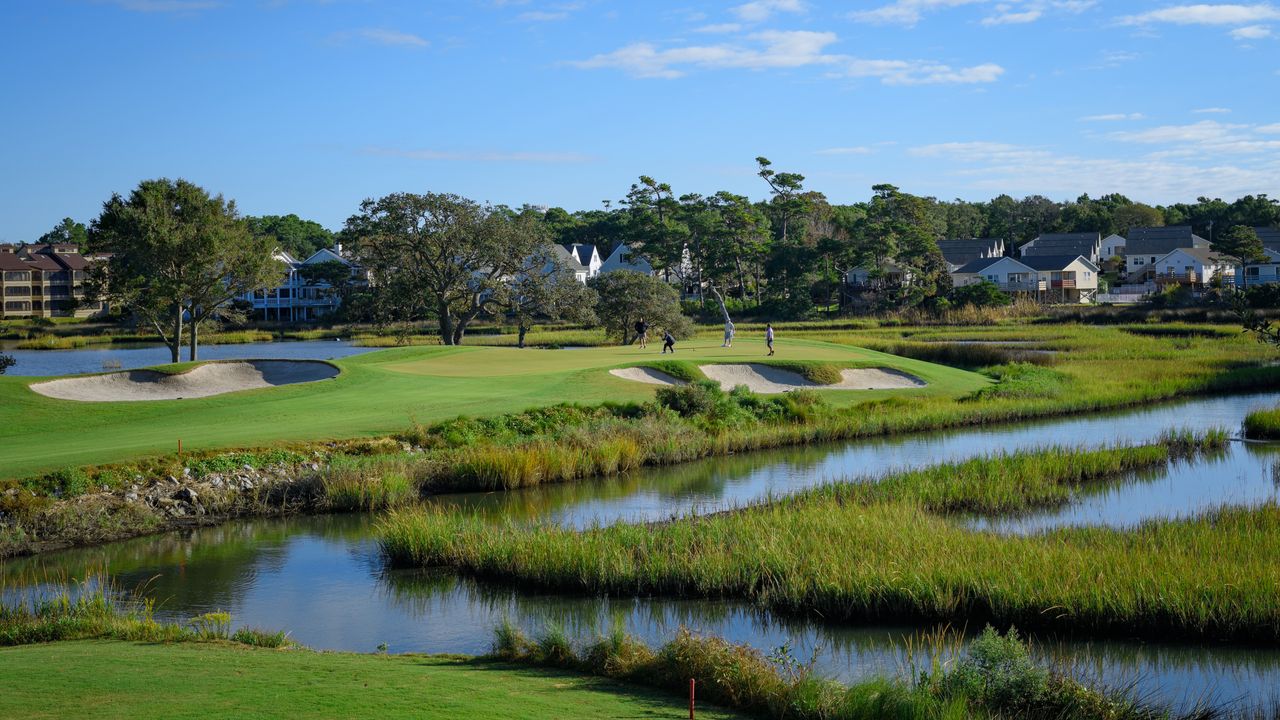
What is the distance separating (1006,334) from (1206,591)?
56.8 meters

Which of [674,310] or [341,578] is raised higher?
[674,310]

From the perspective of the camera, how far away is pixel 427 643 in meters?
14.5

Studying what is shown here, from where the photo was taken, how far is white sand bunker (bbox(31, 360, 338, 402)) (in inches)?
1241

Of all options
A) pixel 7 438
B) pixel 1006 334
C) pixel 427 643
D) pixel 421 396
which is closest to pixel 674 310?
pixel 1006 334

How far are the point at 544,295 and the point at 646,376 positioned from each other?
25.2 meters

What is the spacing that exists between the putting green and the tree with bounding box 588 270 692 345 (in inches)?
694

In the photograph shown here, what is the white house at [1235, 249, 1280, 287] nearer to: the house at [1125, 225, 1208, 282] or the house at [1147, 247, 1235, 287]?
the house at [1147, 247, 1235, 287]

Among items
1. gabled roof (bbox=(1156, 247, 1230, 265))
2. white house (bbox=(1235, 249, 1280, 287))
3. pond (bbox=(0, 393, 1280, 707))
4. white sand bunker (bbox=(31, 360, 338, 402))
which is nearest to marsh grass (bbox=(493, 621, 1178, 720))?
pond (bbox=(0, 393, 1280, 707))

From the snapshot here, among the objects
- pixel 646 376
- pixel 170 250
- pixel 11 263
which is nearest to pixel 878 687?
pixel 646 376

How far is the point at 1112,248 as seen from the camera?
14238 centimetres

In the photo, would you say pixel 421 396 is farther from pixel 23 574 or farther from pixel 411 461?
pixel 23 574

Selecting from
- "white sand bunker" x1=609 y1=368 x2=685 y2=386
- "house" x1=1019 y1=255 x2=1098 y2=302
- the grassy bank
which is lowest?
the grassy bank

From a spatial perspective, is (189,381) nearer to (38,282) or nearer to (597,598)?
(597,598)

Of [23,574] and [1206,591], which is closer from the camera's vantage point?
[1206,591]
